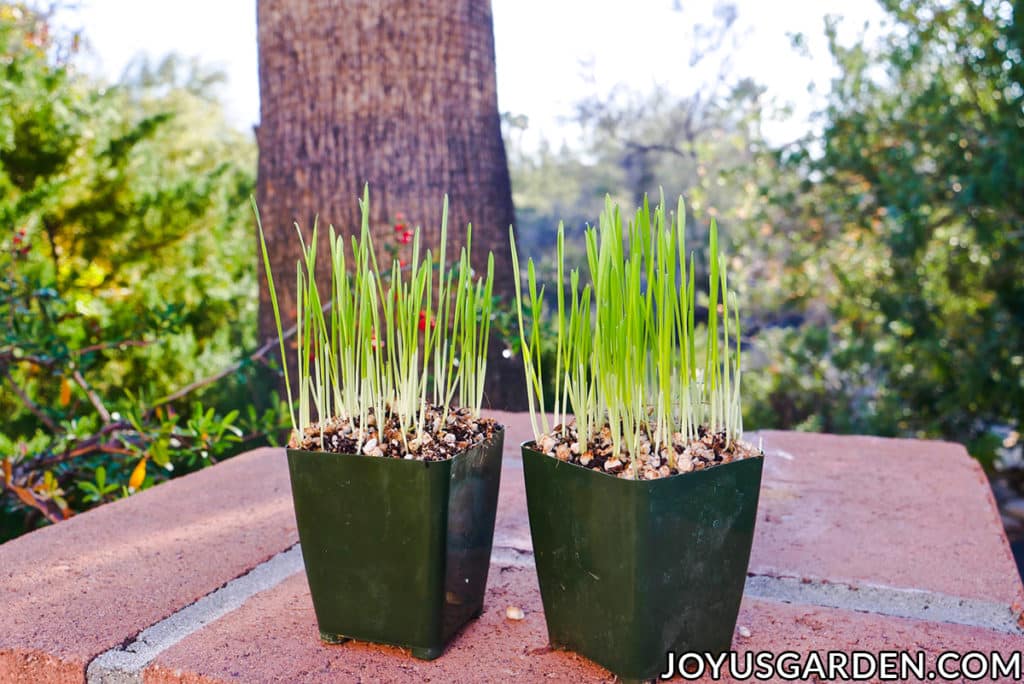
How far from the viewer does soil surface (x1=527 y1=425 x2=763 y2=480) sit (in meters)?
0.94

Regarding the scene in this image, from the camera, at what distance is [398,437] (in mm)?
1045

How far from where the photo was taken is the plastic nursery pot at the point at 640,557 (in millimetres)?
890

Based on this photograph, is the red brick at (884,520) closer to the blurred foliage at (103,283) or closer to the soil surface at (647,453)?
the soil surface at (647,453)

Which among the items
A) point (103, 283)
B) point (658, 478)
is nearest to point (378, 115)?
point (658, 478)

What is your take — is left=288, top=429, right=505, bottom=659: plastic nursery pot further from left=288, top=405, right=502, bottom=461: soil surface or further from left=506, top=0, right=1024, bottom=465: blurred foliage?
left=506, top=0, right=1024, bottom=465: blurred foliage

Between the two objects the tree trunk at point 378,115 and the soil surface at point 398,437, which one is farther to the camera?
the tree trunk at point 378,115

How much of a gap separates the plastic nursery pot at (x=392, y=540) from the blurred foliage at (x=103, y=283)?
4.49 feet

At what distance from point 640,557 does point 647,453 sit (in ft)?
0.45

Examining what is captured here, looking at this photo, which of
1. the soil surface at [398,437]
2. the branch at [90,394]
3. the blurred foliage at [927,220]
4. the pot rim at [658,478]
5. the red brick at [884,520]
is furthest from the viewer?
the blurred foliage at [927,220]

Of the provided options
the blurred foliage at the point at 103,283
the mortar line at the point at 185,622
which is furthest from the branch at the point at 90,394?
the mortar line at the point at 185,622

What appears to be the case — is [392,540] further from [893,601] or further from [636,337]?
[893,601]

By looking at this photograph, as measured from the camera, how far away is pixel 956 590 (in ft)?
3.80

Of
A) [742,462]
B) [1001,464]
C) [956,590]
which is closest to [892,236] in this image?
[1001,464]

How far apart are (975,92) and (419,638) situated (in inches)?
171
